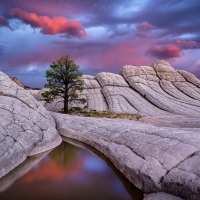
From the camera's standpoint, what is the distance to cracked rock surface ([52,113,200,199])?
5.84 m

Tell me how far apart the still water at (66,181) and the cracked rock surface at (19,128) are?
482 mm

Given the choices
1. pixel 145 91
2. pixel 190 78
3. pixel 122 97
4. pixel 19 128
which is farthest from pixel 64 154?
pixel 190 78

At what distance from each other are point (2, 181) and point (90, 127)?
23.0ft

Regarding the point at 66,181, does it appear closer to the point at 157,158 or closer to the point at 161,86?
the point at 157,158

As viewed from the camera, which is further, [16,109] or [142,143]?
[16,109]

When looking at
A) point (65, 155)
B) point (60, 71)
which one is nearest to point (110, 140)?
point (65, 155)

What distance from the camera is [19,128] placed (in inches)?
416

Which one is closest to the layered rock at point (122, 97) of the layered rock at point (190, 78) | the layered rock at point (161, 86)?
the layered rock at point (161, 86)

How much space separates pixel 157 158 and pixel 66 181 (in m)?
3.50

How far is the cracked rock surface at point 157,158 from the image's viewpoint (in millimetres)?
5836

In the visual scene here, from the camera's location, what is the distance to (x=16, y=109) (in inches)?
476

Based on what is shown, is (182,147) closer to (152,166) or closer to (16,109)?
(152,166)

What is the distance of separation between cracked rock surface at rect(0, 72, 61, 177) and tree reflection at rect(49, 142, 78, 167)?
45 cm

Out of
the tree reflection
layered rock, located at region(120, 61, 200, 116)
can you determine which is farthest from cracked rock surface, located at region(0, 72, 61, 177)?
layered rock, located at region(120, 61, 200, 116)
